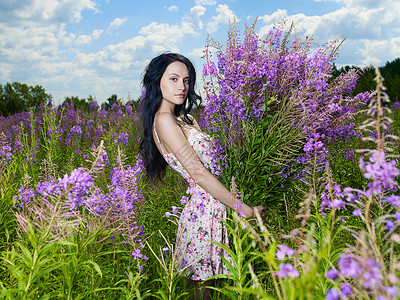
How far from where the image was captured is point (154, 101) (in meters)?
3.44

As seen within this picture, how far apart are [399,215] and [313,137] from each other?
5.03 ft

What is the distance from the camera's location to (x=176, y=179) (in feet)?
16.8

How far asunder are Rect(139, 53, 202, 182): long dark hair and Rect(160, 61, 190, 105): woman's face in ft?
0.20

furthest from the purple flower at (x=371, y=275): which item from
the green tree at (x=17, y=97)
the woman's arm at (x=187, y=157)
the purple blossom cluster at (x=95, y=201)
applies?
Result: the green tree at (x=17, y=97)

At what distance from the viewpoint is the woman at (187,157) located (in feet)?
9.11

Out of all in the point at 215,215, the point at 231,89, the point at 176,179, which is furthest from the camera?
the point at 176,179

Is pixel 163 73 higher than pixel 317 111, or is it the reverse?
pixel 163 73

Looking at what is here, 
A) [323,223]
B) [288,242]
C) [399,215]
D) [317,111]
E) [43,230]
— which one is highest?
[317,111]

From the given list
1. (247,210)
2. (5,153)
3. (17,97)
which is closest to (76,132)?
(5,153)

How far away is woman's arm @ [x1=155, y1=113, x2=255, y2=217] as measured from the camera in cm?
269

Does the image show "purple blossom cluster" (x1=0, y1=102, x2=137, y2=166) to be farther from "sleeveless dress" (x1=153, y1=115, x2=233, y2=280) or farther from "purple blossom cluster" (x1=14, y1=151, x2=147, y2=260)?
"sleeveless dress" (x1=153, y1=115, x2=233, y2=280)

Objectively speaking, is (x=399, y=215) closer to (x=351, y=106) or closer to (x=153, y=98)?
(x=351, y=106)

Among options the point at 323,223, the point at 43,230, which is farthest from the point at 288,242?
the point at 43,230

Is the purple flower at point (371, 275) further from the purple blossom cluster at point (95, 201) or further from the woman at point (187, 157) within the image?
the woman at point (187, 157)
